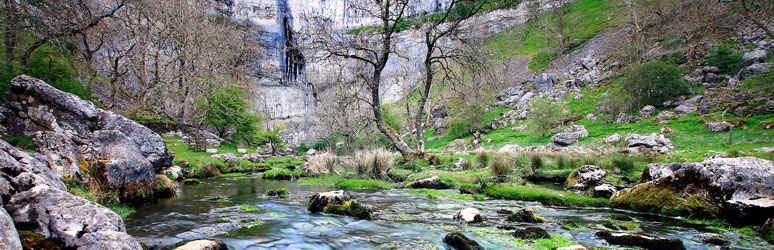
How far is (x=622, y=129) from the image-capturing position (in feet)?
74.6

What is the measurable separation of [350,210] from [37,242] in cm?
443

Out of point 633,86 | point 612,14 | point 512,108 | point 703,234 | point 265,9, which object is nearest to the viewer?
point 703,234

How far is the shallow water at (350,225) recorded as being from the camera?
4758 millimetres

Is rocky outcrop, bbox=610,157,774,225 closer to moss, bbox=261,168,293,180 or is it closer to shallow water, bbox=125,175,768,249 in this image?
shallow water, bbox=125,175,768,249

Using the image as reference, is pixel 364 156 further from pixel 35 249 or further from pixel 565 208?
pixel 35 249

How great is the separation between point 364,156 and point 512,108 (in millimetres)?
31799

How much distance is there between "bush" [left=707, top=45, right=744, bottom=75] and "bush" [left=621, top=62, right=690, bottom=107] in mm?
4478

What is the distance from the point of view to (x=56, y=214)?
8.74ft

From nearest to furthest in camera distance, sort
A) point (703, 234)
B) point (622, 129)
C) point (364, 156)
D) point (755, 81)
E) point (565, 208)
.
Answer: point (703, 234) → point (565, 208) → point (364, 156) → point (755, 81) → point (622, 129)

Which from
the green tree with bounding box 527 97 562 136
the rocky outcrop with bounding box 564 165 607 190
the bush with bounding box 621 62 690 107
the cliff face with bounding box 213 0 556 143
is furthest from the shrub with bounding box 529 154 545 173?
the cliff face with bounding box 213 0 556 143

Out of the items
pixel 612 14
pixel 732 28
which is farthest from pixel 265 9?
pixel 732 28

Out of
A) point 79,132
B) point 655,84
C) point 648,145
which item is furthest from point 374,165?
point 655,84

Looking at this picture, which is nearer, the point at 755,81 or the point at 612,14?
the point at 755,81

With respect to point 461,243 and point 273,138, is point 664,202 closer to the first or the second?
point 461,243
